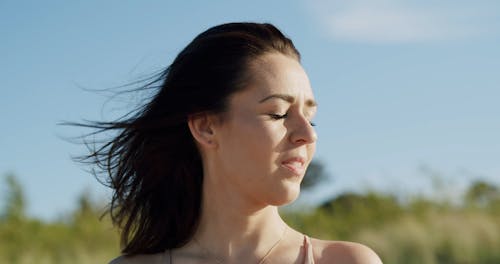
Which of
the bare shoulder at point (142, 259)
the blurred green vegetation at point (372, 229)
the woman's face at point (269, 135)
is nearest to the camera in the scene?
the woman's face at point (269, 135)

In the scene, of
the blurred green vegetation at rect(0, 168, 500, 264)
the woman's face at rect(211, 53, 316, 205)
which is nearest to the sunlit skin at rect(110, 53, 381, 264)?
the woman's face at rect(211, 53, 316, 205)

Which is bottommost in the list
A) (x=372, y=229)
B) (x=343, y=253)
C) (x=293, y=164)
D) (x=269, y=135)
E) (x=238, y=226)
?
(x=372, y=229)

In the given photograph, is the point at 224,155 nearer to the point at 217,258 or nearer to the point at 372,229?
the point at 217,258

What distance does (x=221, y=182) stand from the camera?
3.17 metres

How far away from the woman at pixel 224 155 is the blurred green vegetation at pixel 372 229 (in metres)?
6.45

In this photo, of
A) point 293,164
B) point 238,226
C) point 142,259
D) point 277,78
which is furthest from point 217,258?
point 277,78

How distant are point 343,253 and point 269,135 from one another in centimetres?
52

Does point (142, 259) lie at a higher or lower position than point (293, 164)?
lower

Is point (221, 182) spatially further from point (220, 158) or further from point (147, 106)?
point (147, 106)

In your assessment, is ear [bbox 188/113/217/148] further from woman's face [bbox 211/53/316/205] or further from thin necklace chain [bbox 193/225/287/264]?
thin necklace chain [bbox 193/225/287/264]

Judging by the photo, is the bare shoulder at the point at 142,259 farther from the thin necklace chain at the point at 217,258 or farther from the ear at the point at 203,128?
the ear at the point at 203,128

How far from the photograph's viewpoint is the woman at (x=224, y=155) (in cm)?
297

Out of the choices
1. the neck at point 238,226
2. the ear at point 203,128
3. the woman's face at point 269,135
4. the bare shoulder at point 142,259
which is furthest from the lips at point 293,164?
the bare shoulder at point 142,259

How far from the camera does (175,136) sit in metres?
3.37
